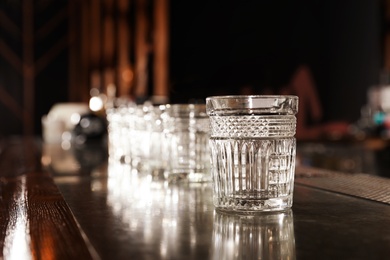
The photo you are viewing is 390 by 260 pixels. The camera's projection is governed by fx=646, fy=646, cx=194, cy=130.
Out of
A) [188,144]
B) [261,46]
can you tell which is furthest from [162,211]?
[261,46]

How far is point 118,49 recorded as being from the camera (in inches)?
301

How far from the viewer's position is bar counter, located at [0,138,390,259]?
556mm

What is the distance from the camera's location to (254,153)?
825 millimetres

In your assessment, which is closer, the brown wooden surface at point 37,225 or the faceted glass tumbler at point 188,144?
the brown wooden surface at point 37,225

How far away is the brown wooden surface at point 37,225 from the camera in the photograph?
0.55 m

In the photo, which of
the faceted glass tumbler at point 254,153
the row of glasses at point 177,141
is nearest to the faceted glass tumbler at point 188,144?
the row of glasses at point 177,141

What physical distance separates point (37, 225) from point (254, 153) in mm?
289

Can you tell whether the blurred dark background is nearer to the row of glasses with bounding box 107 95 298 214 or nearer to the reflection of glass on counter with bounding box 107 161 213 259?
the reflection of glass on counter with bounding box 107 161 213 259

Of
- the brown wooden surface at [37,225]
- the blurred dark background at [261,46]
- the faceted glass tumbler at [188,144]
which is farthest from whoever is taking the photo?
the blurred dark background at [261,46]

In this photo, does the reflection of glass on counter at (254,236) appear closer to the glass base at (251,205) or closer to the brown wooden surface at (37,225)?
the glass base at (251,205)

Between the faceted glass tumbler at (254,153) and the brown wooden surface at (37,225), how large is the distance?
0.21m

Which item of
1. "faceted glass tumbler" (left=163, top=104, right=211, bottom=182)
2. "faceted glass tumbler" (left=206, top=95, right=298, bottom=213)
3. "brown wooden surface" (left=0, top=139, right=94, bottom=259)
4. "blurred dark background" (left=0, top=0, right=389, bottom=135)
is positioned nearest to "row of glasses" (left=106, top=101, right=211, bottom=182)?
"faceted glass tumbler" (left=163, top=104, right=211, bottom=182)

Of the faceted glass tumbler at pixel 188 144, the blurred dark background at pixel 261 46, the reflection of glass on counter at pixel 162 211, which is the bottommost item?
the reflection of glass on counter at pixel 162 211

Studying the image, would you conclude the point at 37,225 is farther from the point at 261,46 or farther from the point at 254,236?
the point at 261,46
